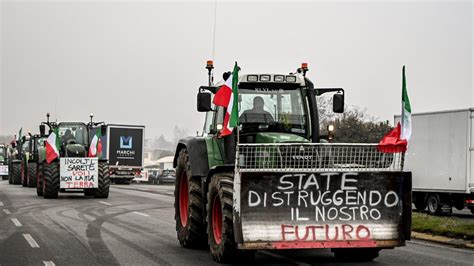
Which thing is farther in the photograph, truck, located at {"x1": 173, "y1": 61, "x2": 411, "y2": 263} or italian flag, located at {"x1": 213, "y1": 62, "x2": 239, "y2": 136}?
italian flag, located at {"x1": 213, "y1": 62, "x2": 239, "y2": 136}

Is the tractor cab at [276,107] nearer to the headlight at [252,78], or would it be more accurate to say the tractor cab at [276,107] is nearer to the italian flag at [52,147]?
the headlight at [252,78]

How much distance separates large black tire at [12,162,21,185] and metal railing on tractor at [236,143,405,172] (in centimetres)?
3725

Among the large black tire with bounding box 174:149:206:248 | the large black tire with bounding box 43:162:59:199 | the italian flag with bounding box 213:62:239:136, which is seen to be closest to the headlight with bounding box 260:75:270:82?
the italian flag with bounding box 213:62:239:136

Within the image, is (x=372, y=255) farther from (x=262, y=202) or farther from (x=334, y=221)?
(x=262, y=202)

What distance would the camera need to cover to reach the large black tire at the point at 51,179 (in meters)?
27.7

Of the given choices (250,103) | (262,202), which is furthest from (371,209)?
(250,103)

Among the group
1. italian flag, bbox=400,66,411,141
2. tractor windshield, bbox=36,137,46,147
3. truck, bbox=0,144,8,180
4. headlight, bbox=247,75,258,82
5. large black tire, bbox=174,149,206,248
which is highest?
headlight, bbox=247,75,258,82

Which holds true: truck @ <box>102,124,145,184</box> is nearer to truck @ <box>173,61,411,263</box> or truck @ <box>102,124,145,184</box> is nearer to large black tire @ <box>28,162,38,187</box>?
large black tire @ <box>28,162,38,187</box>

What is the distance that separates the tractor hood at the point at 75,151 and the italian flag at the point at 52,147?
90 cm

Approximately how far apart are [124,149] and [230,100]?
1634 inches

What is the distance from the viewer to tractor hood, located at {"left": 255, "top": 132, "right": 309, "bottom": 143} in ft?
38.0

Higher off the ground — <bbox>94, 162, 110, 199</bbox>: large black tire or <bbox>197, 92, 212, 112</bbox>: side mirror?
<bbox>197, 92, 212, 112</bbox>: side mirror

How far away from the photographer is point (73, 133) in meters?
30.5

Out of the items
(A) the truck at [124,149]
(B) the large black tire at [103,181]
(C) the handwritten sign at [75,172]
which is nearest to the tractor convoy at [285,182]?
(C) the handwritten sign at [75,172]
